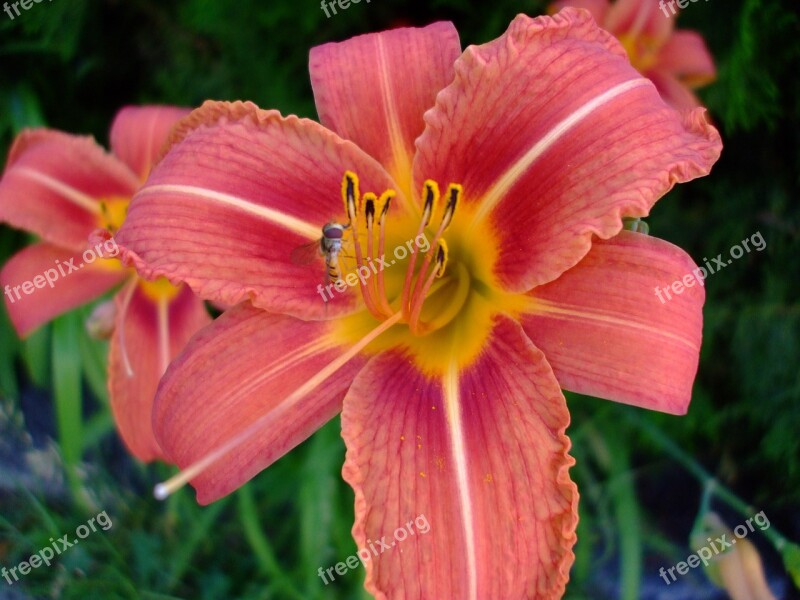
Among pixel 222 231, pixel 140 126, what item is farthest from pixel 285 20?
pixel 222 231

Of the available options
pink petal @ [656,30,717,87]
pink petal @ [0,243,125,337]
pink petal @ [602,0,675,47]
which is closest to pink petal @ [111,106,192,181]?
pink petal @ [0,243,125,337]

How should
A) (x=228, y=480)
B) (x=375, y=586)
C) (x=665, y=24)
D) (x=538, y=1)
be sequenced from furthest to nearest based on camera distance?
(x=538, y=1) → (x=665, y=24) → (x=228, y=480) → (x=375, y=586)

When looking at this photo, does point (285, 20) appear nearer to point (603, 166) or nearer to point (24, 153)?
point (24, 153)

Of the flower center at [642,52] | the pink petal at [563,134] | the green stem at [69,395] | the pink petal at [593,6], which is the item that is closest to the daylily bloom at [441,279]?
the pink petal at [563,134]

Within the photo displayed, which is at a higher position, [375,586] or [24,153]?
[24,153]

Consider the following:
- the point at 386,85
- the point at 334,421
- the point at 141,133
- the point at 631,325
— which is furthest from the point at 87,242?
the point at 631,325

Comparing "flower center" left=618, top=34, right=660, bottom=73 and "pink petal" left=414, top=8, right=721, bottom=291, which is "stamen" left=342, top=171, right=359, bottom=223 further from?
"flower center" left=618, top=34, right=660, bottom=73

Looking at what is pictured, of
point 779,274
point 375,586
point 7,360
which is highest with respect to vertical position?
point 375,586
